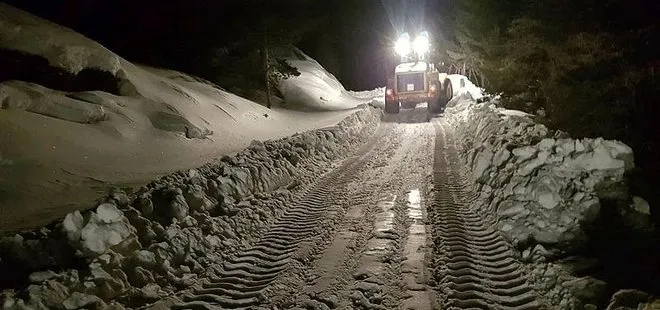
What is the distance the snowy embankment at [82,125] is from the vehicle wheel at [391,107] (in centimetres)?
522

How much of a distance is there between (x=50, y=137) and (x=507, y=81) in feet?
37.9

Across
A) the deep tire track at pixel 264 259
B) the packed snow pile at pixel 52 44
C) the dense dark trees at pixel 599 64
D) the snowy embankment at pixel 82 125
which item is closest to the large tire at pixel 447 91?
the snowy embankment at pixel 82 125

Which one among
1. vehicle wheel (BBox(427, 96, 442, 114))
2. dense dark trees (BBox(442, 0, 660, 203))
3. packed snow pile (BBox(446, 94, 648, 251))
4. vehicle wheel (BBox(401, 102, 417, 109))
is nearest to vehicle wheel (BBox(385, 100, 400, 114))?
vehicle wheel (BBox(401, 102, 417, 109))

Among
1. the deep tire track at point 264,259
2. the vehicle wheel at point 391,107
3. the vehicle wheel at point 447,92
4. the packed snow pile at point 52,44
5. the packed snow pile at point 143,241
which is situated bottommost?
the deep tire track at point 264,259

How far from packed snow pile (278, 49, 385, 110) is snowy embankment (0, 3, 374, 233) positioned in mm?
8158

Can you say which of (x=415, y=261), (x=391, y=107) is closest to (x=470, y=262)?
(x=415, y=261)

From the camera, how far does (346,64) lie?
183 feet

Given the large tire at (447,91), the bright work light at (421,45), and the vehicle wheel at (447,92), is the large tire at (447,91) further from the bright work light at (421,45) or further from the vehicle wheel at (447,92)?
the bright work light at (421,45)

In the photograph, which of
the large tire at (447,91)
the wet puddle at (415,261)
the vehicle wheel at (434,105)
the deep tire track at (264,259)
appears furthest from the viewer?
the large tire at (447,91)

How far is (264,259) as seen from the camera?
6.64 meters

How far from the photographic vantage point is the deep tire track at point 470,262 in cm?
525

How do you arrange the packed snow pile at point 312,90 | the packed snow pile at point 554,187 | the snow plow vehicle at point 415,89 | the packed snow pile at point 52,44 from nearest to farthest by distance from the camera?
the packed snow pile at point 554,187
the packed snow pile at point 52,44
the snow plow vehicle at point 415,89
the packed snow pile at point 312,90

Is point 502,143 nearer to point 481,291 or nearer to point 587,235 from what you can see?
point 587,235

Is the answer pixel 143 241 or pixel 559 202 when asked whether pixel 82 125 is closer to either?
pixel 143 241
